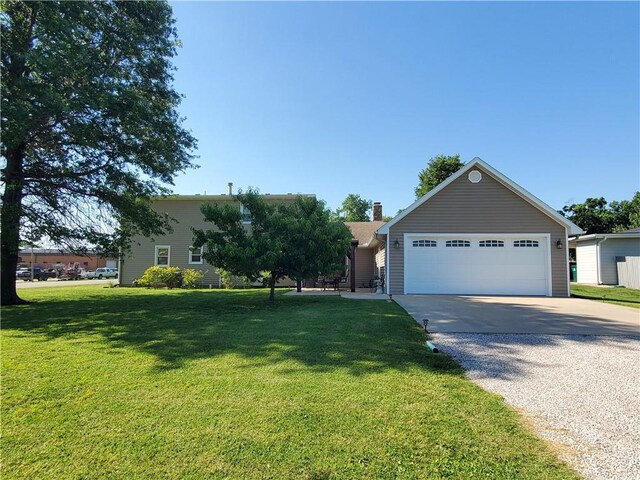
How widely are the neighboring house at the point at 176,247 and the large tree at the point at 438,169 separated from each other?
18.4m

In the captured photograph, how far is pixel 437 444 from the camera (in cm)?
278

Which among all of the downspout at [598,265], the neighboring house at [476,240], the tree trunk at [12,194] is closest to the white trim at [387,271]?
the neighboring house at [476,240]

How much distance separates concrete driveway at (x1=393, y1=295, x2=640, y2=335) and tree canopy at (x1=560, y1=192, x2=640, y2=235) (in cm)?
3769

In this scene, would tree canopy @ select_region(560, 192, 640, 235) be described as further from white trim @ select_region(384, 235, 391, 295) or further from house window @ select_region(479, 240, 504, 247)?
white trim @ select_region(384, 235, 391, 295)

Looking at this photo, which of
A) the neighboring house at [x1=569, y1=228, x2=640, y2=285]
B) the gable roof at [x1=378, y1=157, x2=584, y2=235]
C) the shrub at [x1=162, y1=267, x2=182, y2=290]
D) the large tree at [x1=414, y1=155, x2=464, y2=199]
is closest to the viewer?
the gable roof at [x1=378, y1=157, x2=584, y2=235]

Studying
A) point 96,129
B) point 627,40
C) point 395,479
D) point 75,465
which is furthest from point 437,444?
point 627,40

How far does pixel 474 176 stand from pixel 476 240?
2.75 meters

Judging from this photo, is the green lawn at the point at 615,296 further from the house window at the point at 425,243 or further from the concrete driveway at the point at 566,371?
the house window at the point at 425,243

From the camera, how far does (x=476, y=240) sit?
15.4 metres

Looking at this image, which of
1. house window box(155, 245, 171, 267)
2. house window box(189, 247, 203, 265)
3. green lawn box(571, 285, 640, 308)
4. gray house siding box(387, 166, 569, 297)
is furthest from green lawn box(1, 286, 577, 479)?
house window box(155, 245, 171, 267)

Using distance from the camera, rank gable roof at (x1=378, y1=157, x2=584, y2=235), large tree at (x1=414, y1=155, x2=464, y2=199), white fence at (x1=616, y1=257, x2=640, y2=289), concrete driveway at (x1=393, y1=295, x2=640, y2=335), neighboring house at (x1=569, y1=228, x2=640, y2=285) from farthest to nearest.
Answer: large tree at (x1=414, y1=155, x2=464, y2=199), neighboring house at (x1=569, y1=228, x2=640, y2=285), white fence at (x1=616, y1=257, x2=640, y2=289), gable roof at (x1=378, y1=157, x2=584, y2=235), concrete driveway at (x1=393, y1=295, x2=640, y2=335)

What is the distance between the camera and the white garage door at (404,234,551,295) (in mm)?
15094

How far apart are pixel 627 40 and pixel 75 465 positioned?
51.6 feet

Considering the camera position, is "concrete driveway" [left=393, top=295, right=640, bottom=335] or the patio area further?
the patio area
